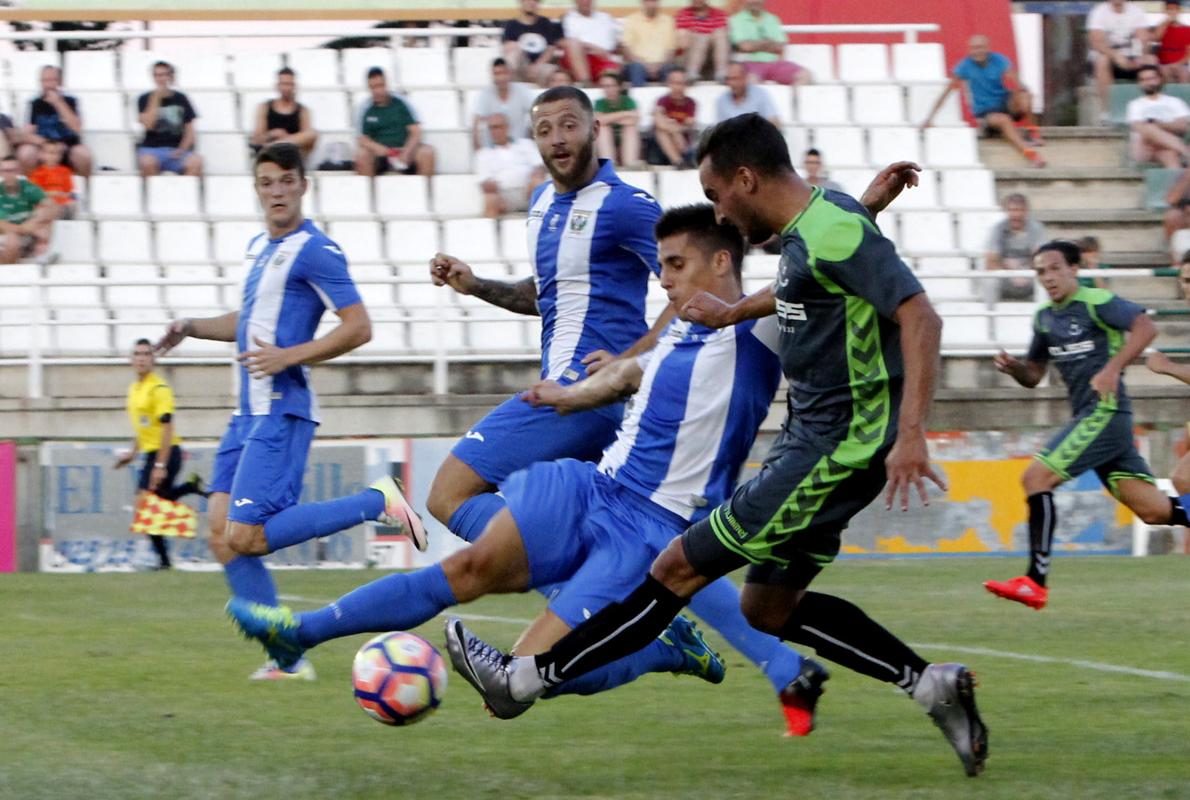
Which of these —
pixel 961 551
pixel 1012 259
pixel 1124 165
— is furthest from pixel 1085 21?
pixel 961 551

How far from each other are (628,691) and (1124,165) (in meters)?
14.0

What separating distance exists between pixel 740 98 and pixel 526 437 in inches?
450

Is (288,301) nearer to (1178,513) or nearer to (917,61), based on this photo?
(1178,513)

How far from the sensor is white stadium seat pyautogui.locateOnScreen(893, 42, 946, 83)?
20.2 m

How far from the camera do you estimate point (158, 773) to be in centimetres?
529

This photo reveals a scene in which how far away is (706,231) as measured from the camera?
597 cm

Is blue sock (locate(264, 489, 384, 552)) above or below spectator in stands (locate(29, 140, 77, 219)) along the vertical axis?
below

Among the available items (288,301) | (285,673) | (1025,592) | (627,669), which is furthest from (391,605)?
(1025,592)

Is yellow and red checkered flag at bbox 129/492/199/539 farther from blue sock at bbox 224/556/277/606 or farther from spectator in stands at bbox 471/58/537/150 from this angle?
blue sock at bbox 224/556/277/606

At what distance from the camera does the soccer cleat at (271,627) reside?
246 inches

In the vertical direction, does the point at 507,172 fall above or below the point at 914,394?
above

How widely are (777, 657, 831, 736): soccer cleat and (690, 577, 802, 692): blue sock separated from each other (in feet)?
0.13

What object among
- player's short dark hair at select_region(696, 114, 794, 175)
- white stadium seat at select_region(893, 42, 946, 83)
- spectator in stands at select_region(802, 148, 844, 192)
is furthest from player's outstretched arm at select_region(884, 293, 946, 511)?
white stadium seat at select_region(893, 42, 946, 83)

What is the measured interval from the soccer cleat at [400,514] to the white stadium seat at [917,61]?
1332 centimetres
